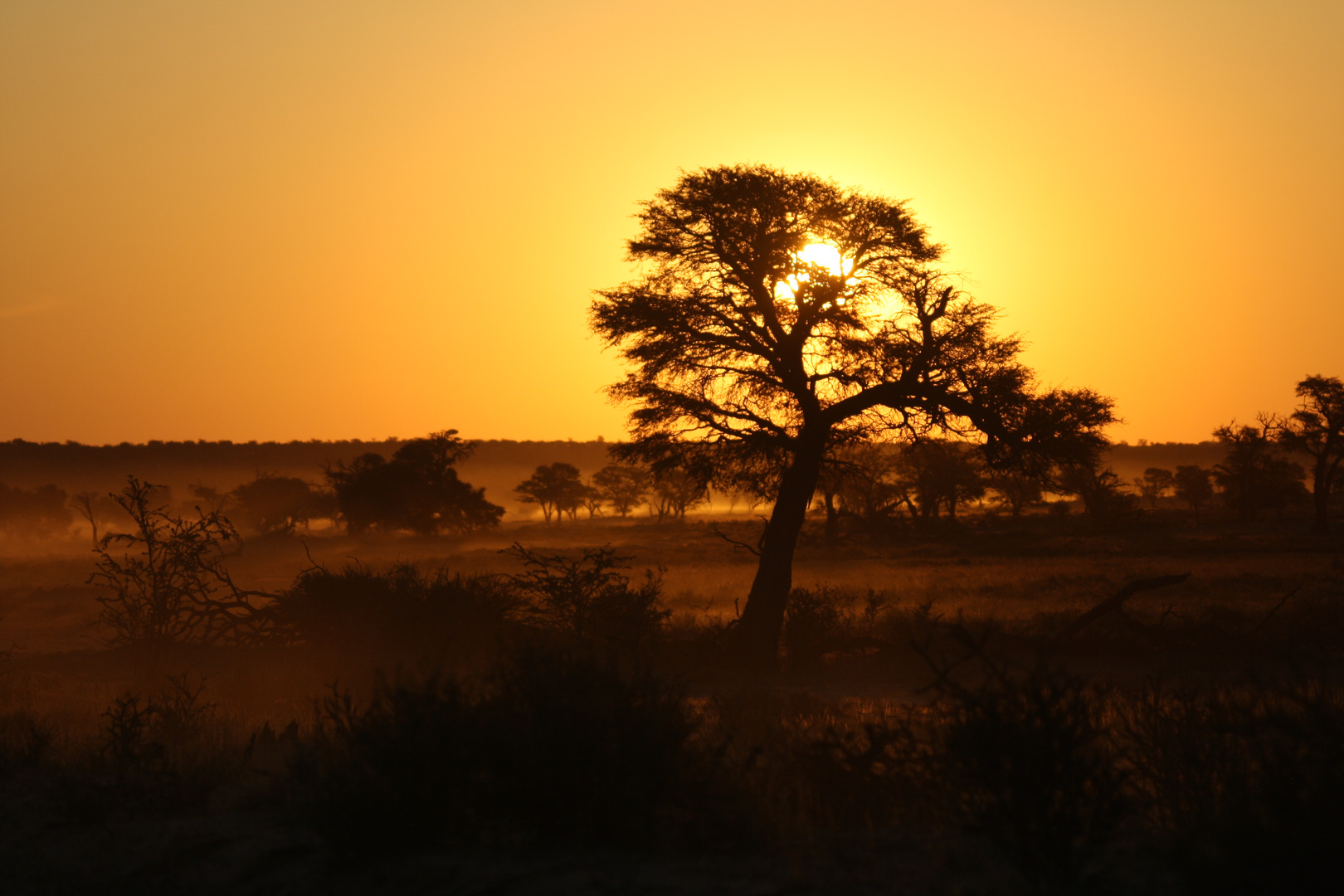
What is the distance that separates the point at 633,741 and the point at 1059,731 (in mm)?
2451

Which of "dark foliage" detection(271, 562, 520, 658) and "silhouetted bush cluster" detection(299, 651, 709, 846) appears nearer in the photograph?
"silhouetted bush cluster" detection(299, 651, 709, 846)

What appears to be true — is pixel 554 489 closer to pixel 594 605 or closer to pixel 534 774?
pixel 594 605

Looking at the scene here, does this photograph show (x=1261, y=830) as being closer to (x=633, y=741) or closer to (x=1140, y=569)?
(x=633, y=741)

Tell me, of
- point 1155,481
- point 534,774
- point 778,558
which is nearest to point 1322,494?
point 778,558

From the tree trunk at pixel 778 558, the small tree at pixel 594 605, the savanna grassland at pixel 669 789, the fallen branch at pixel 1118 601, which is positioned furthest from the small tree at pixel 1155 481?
the savanna grassland at pixel 669 789

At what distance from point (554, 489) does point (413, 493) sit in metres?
33.4

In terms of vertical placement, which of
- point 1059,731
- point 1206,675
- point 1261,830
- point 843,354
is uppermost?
point 843,354

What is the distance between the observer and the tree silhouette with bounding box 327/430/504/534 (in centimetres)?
5991

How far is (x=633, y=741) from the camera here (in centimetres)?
635

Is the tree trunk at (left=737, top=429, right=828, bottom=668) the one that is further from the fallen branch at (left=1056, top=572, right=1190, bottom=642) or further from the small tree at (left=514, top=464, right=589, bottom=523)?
the small tree at (left=514, top=464, right=589, bottom=523)

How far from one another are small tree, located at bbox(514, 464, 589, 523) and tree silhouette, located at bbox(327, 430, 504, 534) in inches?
1086

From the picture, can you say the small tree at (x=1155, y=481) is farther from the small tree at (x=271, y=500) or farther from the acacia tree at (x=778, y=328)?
the acacia tree at (x=778, y=328)

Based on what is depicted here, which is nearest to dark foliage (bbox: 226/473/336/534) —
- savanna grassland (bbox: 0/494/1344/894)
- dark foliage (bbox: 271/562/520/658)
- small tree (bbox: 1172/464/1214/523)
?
dark foliage (bbox: 271/562/520/658)

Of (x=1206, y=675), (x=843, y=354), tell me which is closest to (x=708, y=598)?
(x=843, y=354)
